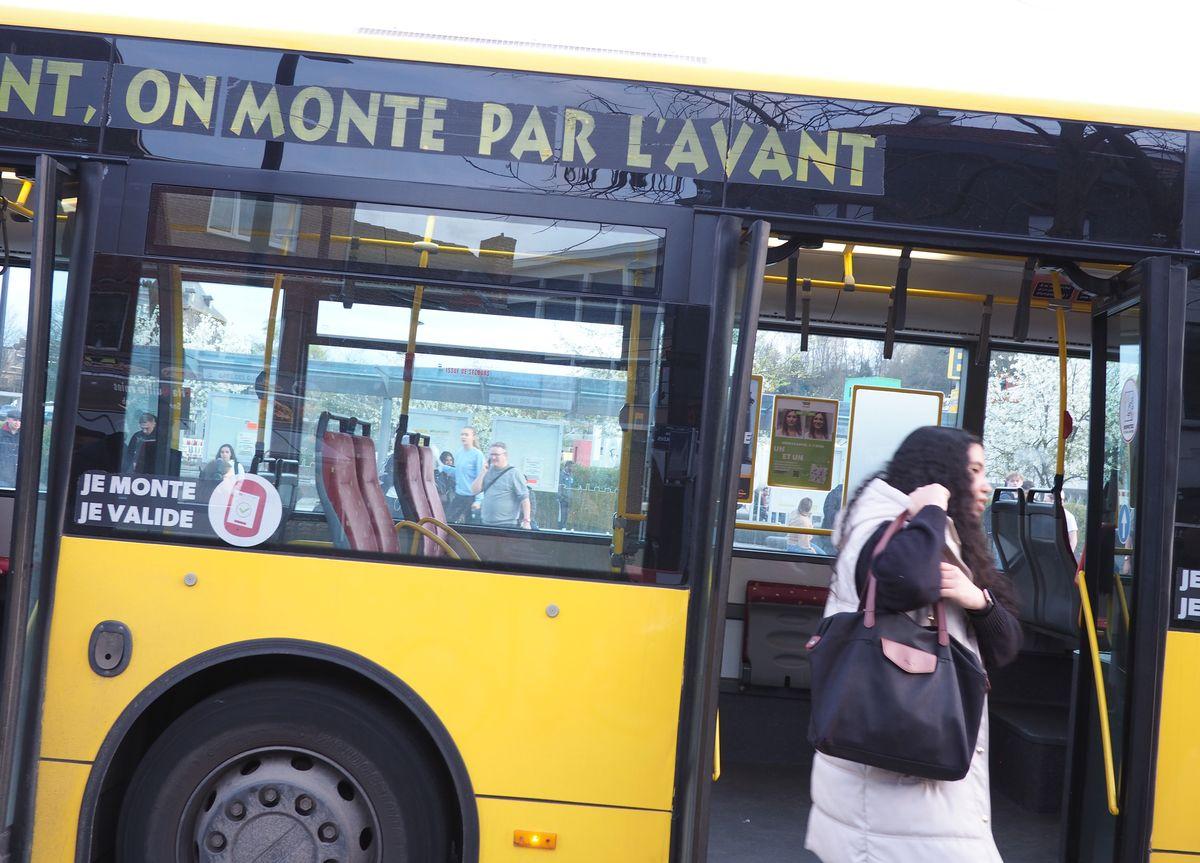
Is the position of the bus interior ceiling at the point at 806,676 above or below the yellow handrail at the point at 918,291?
below

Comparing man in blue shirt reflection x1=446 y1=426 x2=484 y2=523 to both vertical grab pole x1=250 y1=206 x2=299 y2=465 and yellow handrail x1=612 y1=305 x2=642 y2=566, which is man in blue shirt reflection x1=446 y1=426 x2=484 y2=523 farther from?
vertical grab pole x1=250 y1=206 x2=299 y2=465

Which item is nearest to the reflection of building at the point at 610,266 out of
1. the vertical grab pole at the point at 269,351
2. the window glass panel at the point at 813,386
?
the vertical grab pole at the point at 269,351

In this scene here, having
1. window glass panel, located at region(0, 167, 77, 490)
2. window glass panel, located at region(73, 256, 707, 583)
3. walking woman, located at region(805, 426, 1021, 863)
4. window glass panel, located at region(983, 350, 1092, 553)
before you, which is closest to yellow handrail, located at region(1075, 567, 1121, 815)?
walking woman, located at region(805, 426, 1021, 863)

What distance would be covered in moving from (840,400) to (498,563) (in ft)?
10.7

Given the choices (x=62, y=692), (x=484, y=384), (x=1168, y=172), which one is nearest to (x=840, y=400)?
(x=1168, y=172)

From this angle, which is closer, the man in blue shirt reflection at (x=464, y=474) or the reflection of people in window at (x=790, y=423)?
the man in blue shirt reflection at (x=464, y=474)

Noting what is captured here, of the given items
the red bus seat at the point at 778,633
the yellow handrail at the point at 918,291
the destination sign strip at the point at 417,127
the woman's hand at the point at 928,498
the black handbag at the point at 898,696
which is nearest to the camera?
the black handbag at the point at 898,696

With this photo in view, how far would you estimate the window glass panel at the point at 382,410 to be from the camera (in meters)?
3.21

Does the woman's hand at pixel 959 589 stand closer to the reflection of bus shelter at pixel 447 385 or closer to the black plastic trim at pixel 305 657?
the reflection of bus shelter at pixel 447 385

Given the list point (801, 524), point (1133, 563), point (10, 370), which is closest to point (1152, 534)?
point (1133, 563)

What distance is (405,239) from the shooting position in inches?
127

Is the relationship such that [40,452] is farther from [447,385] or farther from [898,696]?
[898,696]

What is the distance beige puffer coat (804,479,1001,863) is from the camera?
7.93 feet

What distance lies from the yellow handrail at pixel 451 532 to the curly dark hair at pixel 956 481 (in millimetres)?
1192
